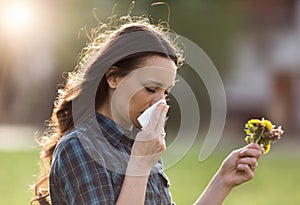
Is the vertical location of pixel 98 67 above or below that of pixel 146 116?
above

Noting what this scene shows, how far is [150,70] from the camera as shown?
333cm

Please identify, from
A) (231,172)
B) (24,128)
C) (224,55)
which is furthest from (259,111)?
(231,172)

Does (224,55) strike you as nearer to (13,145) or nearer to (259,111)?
(259,111)

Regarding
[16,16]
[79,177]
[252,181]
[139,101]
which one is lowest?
[79,177]

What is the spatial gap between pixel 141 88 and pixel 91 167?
32 centimetres

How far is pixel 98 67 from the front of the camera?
3434 millimetres

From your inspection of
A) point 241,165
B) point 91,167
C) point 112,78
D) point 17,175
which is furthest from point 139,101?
point 17,175

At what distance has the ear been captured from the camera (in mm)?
3352

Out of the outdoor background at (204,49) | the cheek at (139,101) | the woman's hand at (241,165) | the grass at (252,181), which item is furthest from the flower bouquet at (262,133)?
the outdoor background at (204,49)

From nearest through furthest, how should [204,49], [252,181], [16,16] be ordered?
1. [252,181]
2. [204,49]
3. [16,16]

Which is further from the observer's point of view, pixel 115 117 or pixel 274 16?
pixel 274 16

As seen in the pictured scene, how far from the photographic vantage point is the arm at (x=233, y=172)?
11.3 feet

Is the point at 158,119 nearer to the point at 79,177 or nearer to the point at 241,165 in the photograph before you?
the point at 79,177

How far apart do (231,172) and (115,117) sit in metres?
0.50
